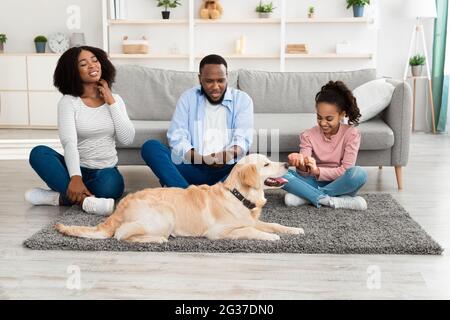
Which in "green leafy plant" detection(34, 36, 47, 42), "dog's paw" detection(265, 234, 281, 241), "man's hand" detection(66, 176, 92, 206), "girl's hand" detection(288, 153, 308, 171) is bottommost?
"dog's paw" detection(265, 234, 281, 241)

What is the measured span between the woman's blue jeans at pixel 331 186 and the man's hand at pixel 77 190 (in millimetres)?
983

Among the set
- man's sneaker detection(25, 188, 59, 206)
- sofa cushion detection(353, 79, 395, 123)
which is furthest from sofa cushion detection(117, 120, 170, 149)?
sofa cushion detection(353, 79, 395, 123)

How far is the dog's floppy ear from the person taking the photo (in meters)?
2.50

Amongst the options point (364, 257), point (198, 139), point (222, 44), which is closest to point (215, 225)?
point (364, 257)

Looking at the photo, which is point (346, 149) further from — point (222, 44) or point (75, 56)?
point (222, 44)

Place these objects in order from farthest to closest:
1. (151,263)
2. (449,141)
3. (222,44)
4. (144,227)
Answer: (222,44) < (449,141) < (144,227) < (151,263)

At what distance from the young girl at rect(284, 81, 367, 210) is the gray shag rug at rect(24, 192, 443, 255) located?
20 centimetres

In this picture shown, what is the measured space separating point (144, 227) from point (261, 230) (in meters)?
0.49

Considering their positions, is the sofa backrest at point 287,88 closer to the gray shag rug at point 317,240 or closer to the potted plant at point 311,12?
the gray shag rug at point 317,240

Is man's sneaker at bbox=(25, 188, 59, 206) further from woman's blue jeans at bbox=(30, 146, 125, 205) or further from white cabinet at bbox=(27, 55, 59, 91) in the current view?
white cabinet at bbox=(27, 55, 59, 91)

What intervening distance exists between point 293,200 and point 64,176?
44.9 inches

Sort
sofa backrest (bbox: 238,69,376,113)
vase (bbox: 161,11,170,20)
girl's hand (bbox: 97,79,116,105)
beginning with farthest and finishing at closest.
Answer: vase (bbox: 161,11,170,20)
sofa backrest (bbox: 238,69,376,113)
girl's hand (bbox: 97,79,116,105)

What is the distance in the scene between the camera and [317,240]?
2494 mm

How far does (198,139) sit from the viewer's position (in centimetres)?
324
